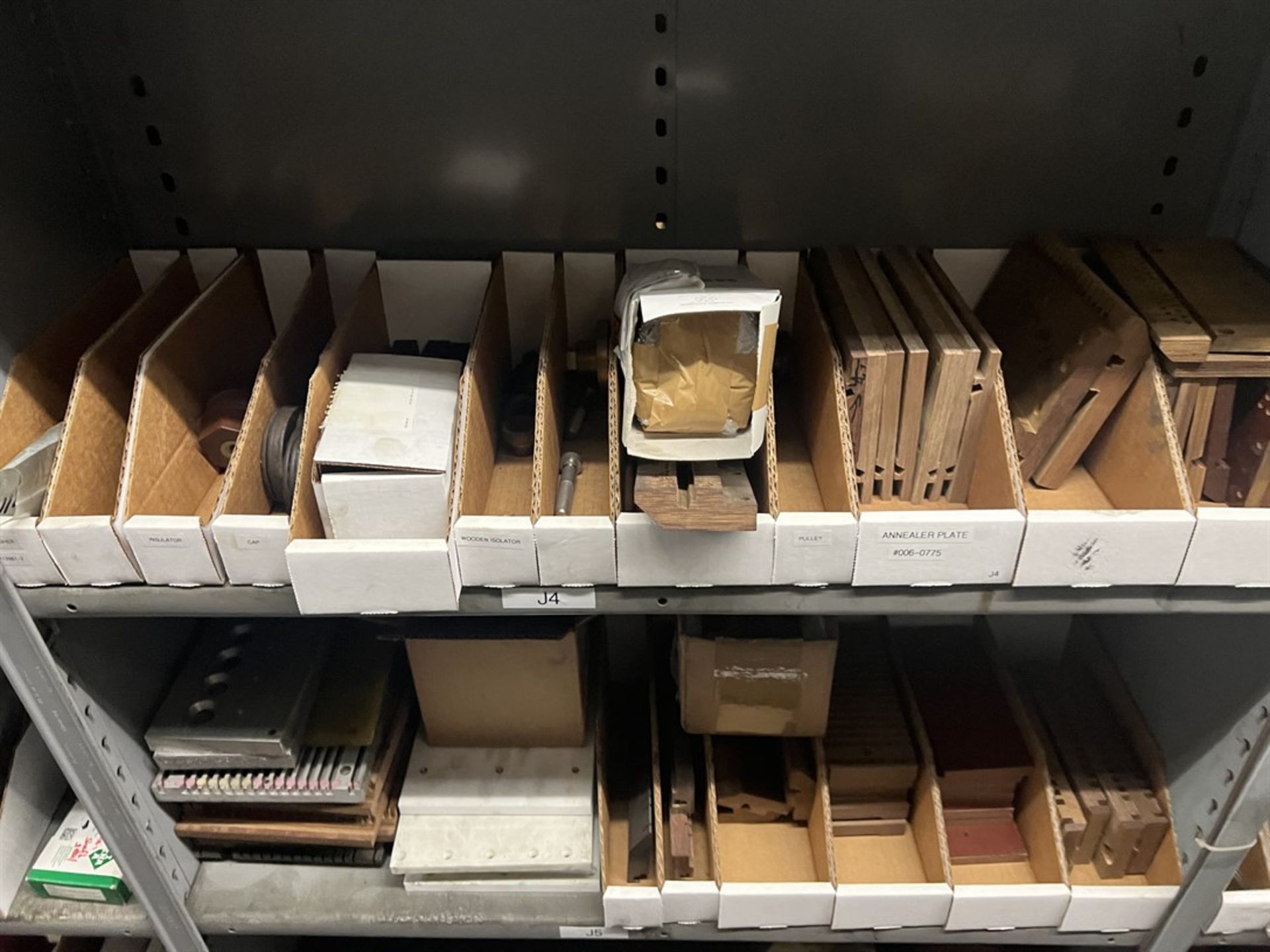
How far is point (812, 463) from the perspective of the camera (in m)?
1.11

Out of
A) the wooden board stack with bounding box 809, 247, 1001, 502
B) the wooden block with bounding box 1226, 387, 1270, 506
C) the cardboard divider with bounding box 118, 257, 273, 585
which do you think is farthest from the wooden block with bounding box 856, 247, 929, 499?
the cardboard divider with bounding box 118, 257, 273, 585

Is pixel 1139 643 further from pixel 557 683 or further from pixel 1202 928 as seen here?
pixel 557 683

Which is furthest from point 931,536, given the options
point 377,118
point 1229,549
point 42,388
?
point 42,388

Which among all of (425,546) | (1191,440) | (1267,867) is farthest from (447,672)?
(1267,867)

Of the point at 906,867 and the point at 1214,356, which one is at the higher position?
the point at 1214,356

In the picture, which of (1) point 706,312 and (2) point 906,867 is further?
(2) point 906,867

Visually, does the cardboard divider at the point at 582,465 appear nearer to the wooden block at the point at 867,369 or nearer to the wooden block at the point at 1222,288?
the wooden block at the point at 867,369

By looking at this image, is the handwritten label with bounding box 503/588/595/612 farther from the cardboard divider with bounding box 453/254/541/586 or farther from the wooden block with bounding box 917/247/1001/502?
the wooden block with bounding box 917/247/1001/502

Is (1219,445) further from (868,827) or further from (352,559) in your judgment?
(352,559)

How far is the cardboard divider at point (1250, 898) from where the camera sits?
1.16 meters

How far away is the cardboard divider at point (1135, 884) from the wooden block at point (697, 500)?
2.37ft

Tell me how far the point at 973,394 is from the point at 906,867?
2.24ft

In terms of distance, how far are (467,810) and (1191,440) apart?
3.29 feet

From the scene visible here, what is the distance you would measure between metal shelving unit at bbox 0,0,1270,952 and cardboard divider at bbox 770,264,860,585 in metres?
0.05
